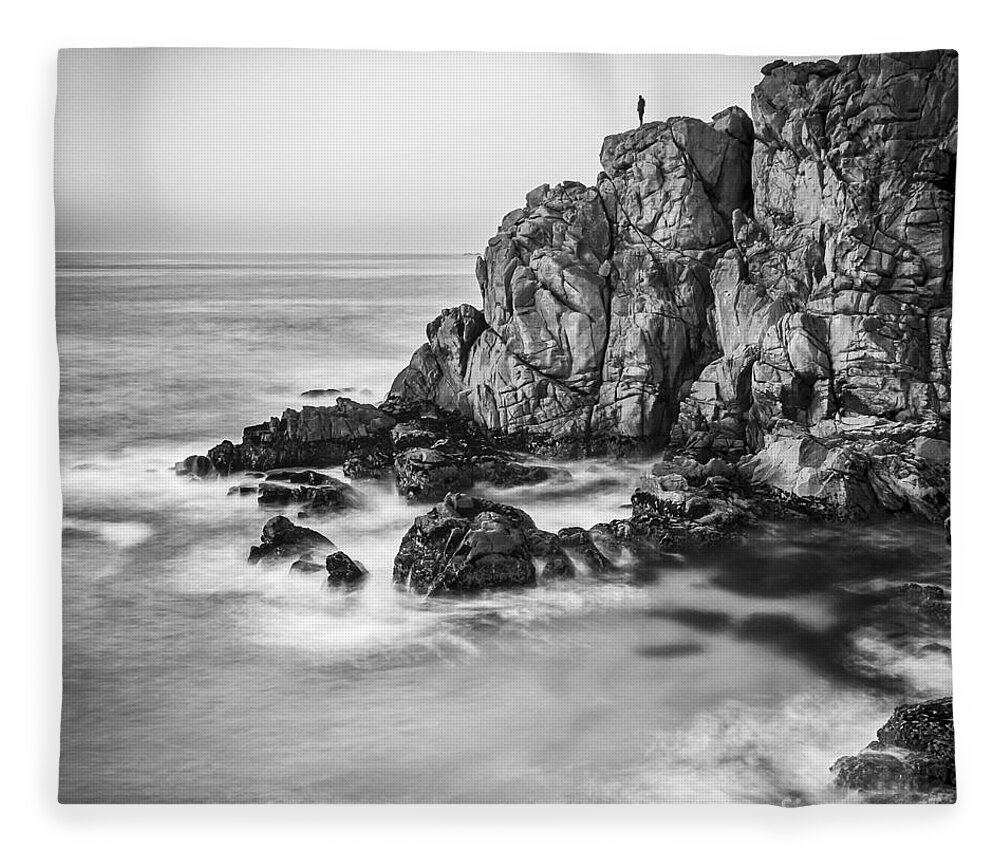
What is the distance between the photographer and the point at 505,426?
4.54 meters

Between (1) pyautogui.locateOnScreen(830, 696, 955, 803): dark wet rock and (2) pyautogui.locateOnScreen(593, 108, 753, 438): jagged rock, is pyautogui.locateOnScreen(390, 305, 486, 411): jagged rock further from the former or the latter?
(1) pyautogui.locateOnScreen(830, 696, 955, 803): dark wet rock

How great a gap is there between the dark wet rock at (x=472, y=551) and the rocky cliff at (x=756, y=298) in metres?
0.44

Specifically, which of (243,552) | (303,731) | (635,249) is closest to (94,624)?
(243,552)

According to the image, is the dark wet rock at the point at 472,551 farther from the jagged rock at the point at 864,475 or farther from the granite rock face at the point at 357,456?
the jagged rock at the point at 864,475

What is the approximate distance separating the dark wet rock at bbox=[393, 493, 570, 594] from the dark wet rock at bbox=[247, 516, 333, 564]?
362mm

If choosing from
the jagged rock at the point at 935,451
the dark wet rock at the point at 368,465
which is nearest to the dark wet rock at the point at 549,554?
the dark wet rock at the point at 368,465

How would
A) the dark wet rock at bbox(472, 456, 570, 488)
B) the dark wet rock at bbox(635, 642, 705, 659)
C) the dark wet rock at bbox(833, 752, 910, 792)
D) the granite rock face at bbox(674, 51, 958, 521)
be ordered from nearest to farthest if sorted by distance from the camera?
1. the dark wet rock at bbox(833, 752, 910, 792)
2. the dark wet rock at bbox(635, 642, 705, 659)
3. the granite rock face at bbox(674, 51, 958, 521)
4. the dark wet rock at bbox(472, 456, 570, 488)

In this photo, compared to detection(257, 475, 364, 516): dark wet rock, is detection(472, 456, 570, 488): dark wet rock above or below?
above

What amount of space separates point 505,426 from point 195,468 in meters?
1.34

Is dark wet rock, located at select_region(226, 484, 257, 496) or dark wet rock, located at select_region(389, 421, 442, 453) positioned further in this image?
dark wet rock, located at select_region(389, 421, 442, 453)

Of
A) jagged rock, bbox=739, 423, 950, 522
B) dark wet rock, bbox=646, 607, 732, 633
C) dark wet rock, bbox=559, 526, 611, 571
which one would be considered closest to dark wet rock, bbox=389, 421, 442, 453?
dark wet rock, bbox=559, 526, 611, 571

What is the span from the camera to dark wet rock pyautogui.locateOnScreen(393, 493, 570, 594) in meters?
4.23

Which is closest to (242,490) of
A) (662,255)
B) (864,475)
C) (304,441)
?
(304,441)

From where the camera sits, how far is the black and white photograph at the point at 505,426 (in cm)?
415
